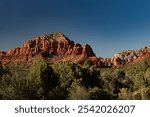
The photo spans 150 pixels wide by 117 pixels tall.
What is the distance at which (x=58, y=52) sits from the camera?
13250 centimetres

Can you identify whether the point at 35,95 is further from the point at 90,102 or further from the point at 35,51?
the point at 35,51

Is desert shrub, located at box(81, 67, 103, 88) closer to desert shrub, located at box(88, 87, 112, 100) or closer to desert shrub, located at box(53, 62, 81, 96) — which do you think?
desert shrub, located at box(53, 62, 81, 96)

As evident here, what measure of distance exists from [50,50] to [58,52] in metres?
3.82

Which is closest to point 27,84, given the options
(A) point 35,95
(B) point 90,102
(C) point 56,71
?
(A) point 35,95

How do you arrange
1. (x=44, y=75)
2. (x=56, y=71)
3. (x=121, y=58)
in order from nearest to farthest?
(x=44, y=75) → (x=56, y=71) → (x=121, y=58)

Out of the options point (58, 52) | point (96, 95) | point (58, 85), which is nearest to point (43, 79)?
point (58, 85)

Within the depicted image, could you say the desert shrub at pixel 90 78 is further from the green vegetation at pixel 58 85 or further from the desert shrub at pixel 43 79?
the desert shrub at pixel 43 79

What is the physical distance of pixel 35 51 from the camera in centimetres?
13225

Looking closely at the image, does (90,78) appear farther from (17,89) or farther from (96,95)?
(17,89)

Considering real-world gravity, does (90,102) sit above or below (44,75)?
below

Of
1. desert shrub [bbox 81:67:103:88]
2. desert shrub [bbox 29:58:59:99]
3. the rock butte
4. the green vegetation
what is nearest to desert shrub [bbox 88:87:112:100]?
the green vegetation

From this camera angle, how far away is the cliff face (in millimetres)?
128875

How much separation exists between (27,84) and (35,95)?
1.39 metres

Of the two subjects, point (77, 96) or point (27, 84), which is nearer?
point (77, 96)
